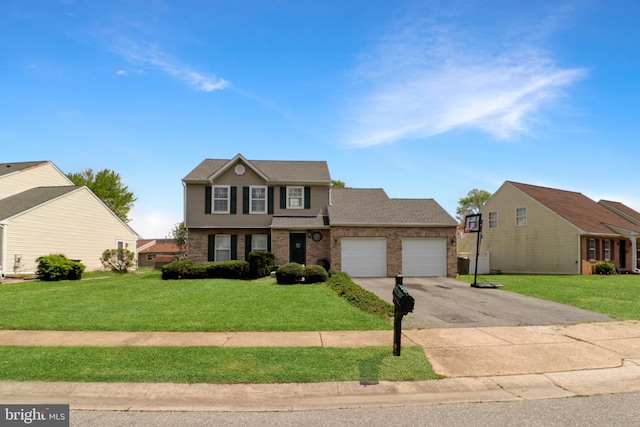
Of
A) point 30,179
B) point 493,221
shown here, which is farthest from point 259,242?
point 493,221

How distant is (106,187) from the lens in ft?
175

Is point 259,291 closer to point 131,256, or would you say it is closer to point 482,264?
point 131,256

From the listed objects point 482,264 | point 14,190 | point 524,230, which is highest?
point 14,190

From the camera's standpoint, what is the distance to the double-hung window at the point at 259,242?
23.8 meters

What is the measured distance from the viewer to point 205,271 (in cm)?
1942

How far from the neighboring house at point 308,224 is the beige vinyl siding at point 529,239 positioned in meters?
9.47

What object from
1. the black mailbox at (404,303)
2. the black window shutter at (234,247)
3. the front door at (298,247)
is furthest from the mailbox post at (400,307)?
the black window shutter at (234,247)

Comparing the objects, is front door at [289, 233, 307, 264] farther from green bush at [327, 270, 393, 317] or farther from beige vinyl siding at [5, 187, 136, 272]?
beige vinyl siding at [5, 187, 136, 272]

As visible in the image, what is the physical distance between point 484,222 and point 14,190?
118ft

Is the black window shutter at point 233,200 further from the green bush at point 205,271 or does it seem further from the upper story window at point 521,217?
the upper story window at point 521,217

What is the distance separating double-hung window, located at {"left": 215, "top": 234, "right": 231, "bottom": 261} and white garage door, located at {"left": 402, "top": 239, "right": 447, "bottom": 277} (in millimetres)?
10169

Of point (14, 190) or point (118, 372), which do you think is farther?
point (14, 190)

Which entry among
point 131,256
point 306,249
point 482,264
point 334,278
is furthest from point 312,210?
point 482,264

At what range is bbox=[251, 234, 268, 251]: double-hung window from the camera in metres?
23.8
